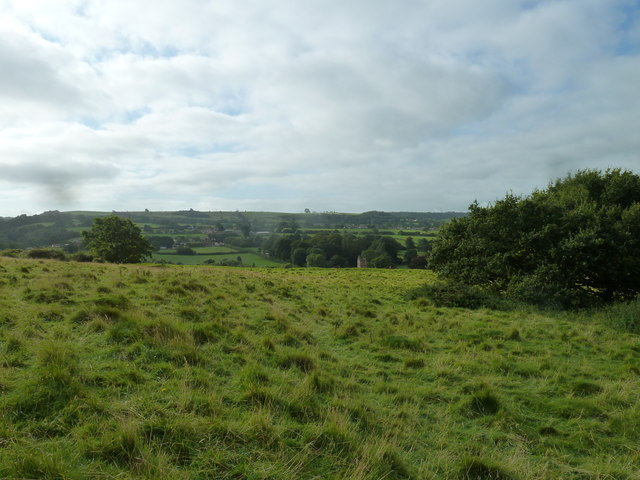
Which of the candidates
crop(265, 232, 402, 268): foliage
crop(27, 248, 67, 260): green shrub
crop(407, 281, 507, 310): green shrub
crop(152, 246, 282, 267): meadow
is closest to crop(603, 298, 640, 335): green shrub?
crop(407, 281, 507, 310): green shrub

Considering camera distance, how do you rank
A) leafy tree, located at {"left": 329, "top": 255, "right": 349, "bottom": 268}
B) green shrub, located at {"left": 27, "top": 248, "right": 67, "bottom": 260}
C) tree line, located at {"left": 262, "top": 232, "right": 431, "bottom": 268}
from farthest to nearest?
leafy tree, located at {"left": 329, "top": 255, "right": 349, "bottom": 268} → tree line, located at {"left": 262, "top": 232, "right": 431, "bottom": 268} → green shrub, located at {"left": 27, "top": 248, "right": 67, "bottom": 260}

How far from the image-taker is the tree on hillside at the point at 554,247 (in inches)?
639

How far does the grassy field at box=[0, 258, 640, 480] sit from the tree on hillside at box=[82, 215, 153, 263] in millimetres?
38234

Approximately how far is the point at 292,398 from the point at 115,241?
4811 centimetres

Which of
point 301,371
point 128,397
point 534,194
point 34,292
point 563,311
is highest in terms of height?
point 534,194

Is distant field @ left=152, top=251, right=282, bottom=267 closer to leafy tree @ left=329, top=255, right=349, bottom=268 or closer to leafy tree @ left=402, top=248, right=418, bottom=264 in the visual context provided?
leafy tree @ left=329, top=255, right=349, bottom=268

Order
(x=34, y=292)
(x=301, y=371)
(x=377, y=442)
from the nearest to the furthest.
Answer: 1. (x=377, y=442)
2. (x=301, y=371)
3. (x=34, y=292)

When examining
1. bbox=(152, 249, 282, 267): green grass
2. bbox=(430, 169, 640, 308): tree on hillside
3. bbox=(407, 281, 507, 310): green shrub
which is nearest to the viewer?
bbox=(407, 281, 507, 310): green shrub

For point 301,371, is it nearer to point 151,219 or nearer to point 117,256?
point 117,256

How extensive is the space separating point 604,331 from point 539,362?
17.6ft

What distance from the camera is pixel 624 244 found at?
16234 mm

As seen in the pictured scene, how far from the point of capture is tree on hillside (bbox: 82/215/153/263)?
43.4 metres

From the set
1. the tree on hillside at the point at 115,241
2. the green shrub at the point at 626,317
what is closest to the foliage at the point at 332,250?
the tree on hillside at the point at 115,241

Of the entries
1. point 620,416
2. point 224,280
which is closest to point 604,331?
point 620,416
